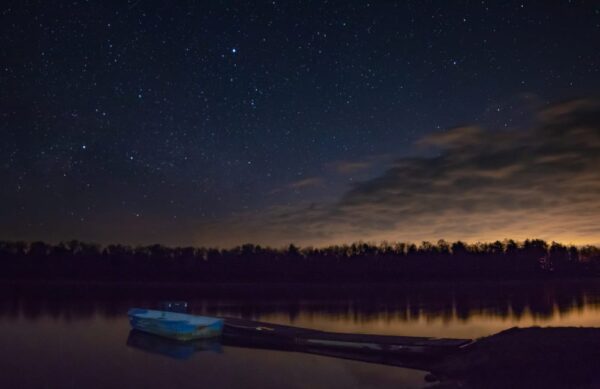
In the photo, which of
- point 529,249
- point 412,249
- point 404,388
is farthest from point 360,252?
point 404,388

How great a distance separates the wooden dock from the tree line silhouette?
75.1m

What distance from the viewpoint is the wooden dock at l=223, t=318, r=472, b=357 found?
73.9ft

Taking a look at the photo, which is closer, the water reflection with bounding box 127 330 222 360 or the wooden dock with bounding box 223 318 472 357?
the wooden dock with bounding box 223 318 472 357

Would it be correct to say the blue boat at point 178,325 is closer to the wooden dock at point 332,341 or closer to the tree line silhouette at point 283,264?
the wooden dock at point 332,341

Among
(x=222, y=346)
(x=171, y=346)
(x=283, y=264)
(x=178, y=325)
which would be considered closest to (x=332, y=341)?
(x=222, y=346)

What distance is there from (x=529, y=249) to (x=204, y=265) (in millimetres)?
79184

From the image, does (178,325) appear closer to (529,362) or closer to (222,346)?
(222,346)

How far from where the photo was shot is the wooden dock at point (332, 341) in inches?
887

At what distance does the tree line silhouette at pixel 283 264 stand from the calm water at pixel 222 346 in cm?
5369

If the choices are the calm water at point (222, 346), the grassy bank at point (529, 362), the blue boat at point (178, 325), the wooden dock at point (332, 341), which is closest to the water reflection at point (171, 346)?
the calm water at point (222, 346)

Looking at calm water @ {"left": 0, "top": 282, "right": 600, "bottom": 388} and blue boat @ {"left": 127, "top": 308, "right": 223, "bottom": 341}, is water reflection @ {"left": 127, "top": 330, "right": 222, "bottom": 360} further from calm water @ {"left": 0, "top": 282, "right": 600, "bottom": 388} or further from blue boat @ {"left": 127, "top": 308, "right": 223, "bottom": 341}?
blue boat @ {"left": 127, "top": 308, "right": 223, "bottom": 341}

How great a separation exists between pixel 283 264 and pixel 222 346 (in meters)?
86.6

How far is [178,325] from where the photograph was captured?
101 ft

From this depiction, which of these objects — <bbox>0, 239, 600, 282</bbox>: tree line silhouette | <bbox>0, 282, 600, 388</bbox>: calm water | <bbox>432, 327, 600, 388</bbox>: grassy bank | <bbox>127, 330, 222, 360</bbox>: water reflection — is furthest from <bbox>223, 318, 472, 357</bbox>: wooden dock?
<bbox>0, 239, 600, 282</bbox>: tree line silhouette
